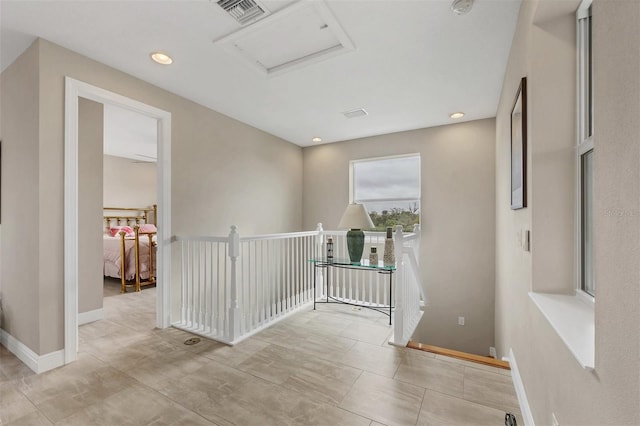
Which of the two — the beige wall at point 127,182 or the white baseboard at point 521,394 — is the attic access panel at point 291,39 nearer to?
the white baseboard at point 521,394

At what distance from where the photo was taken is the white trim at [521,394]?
5.08 ft

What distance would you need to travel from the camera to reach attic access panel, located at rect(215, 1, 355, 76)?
1900 mm

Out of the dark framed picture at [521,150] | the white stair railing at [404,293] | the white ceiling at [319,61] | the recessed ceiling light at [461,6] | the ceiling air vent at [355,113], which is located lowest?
the white stair railing at [404,293]

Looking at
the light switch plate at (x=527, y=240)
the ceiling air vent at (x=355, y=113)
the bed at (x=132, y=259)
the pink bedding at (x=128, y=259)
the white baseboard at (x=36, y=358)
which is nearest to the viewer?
the light switch plate at (x=527, y=240)

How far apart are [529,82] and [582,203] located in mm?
688

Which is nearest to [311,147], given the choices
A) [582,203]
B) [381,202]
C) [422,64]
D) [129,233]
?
[381,202]

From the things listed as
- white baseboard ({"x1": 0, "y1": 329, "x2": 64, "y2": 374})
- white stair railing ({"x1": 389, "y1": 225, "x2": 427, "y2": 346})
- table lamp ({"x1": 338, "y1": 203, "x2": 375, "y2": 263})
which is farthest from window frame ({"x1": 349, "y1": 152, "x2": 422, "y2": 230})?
white baseboard ({"x1": 0, "y1": 329, "x2": 64, "y2": 374})

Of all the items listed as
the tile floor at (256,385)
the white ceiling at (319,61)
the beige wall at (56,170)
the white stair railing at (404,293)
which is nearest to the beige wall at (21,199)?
the beige wall at (56,170)

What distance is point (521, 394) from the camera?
1.73 m

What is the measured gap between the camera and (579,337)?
3.17ft

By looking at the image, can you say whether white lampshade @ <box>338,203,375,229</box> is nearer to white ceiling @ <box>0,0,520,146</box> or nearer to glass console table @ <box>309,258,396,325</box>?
glass console table @ <box>309,258,396,325</box>

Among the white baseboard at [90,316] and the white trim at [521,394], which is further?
the white baseboard at [90,316]

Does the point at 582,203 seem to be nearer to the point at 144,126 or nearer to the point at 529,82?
the point at 529,82

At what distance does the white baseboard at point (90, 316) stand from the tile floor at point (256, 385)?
1.51 feet
